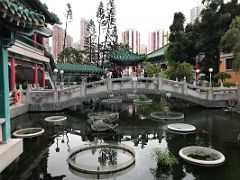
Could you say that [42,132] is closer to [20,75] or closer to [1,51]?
[1,51]

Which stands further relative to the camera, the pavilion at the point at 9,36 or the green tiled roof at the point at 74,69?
the green tiled roof at the point at 74,69

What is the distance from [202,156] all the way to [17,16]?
8398 mm

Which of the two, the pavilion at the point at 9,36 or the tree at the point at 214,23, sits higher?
the tree at the point at 214,23

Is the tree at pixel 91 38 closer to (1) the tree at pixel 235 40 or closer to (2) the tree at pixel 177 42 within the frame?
(2) the tree at pixel 177 42

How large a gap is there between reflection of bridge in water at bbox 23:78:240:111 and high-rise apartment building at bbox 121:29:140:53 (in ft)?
191

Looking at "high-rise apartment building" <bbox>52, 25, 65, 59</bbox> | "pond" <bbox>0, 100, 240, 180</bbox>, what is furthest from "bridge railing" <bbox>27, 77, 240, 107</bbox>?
"high-rise apartment building" <bbox>52, 25, 65, 59</bbox>

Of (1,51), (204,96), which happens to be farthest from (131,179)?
(204,96)

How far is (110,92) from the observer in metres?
19.9

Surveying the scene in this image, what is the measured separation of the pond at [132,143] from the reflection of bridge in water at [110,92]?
102 cm

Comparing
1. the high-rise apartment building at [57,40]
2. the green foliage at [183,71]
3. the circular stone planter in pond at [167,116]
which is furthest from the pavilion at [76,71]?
the high-rise apartment building at [57,40]

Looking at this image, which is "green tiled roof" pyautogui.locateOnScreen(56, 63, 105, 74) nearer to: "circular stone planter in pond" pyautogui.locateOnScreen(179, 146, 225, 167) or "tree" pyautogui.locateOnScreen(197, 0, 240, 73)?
"tree" pyautogui.locateOnScreen(197, 0, 240, 73)

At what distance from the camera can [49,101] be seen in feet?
64.1

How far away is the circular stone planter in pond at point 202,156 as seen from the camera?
350 inches

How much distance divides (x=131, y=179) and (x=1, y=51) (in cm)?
544
